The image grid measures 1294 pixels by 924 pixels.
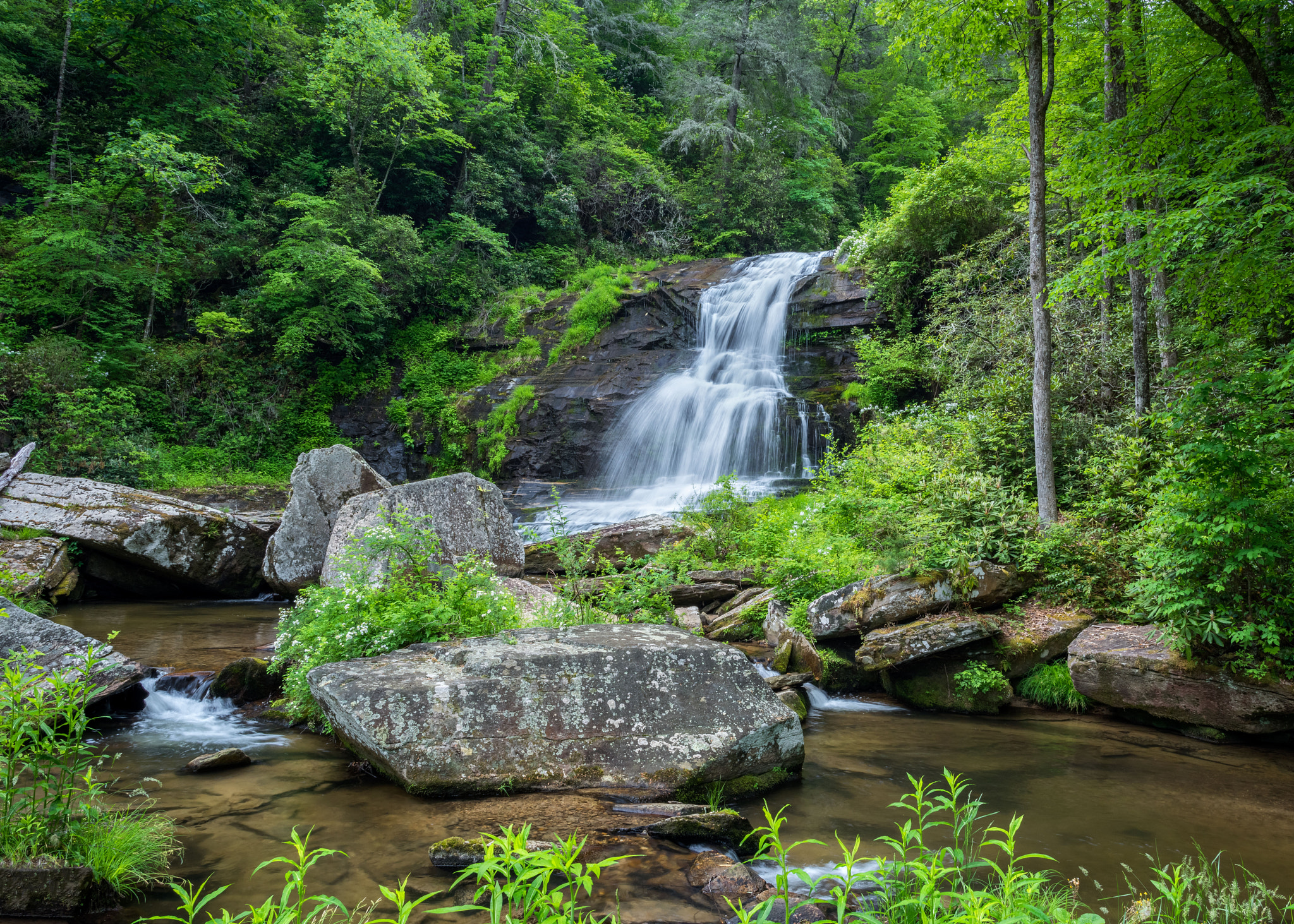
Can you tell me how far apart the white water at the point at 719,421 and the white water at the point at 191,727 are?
27.4ft

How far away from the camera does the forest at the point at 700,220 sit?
282 inches

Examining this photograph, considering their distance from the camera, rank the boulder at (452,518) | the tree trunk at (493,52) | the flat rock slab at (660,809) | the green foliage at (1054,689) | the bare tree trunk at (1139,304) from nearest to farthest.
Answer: the flat rock slab at (660,809) → the green foliage at (1054,689) → the boulder at (452,518) → the bare tree trunk at (1139,304) → the tree trunk at (493,52)

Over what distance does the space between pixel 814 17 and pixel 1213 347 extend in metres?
32.7

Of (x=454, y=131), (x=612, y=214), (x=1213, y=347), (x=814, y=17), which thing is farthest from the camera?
(x=814, y=17)

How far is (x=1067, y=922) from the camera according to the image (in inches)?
85.5

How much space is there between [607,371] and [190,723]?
14.9 metres

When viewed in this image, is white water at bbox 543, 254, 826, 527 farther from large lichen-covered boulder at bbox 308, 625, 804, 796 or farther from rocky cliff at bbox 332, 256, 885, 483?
large lichen-covered boulder at bbox 308, 625, 804, 796

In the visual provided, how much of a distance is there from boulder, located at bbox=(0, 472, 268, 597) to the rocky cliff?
7649mm

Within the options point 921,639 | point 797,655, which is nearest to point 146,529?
point 797,655

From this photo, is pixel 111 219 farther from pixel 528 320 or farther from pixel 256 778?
pixel 256 778

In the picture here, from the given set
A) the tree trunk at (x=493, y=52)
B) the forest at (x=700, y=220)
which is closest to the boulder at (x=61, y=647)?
the forest at (x=700, y=220)

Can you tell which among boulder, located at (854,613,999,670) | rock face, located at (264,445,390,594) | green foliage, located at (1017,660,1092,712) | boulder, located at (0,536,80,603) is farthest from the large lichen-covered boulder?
boulder, located at (0,536,80,603)

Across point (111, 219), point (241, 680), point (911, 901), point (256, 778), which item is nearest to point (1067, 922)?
point (911, 901)

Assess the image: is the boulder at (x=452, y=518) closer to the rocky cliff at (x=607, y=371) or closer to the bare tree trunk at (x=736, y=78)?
the rocky cliff at (x=607, y=371)
